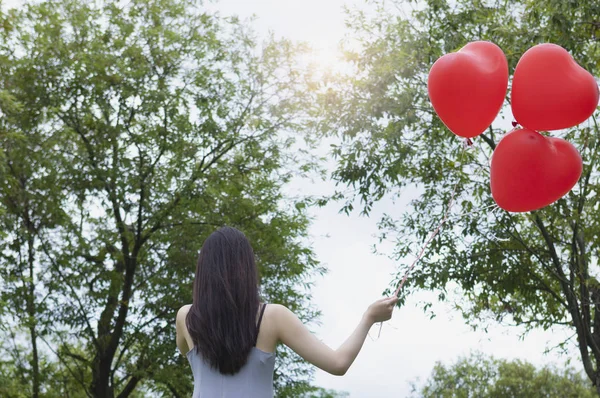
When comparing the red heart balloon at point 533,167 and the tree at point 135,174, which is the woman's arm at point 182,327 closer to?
the red heart balloon at point 533,167

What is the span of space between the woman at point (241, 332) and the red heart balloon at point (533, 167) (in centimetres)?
255

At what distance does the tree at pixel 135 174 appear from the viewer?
44.4 ft

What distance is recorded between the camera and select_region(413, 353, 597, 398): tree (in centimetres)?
2788

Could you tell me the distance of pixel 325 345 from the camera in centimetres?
227

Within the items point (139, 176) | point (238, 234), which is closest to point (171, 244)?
point (139, 176)

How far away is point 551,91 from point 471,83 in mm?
493

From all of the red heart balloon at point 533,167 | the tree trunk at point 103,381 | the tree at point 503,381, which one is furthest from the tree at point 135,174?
the tree at point 503,381

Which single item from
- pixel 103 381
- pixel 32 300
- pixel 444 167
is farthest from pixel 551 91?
pixel 32 300

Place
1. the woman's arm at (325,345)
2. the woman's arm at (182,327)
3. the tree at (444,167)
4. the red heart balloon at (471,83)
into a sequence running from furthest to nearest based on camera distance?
1. the tree at (444,167)
2. the red heart balloon at (471,83)
3. the woman's arm at (182,327)
4. the woman's arm at (325,345)

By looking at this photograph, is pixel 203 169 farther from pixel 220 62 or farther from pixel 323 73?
pixel 323 73

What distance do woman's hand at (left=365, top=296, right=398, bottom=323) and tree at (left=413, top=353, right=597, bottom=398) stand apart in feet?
89.0

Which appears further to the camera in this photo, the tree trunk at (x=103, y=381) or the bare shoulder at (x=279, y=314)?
the tree trunk at (x=103, y=381)

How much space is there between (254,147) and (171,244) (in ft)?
8.40

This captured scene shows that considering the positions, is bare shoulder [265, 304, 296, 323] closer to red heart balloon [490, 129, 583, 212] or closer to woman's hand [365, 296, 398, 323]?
woman's hand [365, 296, 398, 323]
